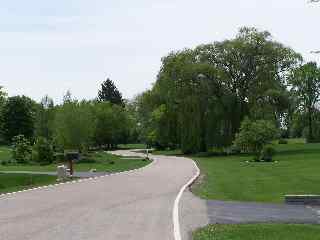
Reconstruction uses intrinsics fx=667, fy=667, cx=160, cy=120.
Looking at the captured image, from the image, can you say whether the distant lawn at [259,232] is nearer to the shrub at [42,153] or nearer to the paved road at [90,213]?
the paved road at [90,213]

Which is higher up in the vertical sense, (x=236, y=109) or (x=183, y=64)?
(x=183, y=64)

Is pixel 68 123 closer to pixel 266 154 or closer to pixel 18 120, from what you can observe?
pixel 266 154

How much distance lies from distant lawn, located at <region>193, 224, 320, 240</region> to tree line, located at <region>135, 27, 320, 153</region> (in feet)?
187

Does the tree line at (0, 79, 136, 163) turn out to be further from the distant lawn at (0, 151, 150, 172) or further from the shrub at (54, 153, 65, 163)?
the distant lawn at (0, 151, 150, 172)

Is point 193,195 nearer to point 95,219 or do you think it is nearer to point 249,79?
point 95,219

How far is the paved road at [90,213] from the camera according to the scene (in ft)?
40.5

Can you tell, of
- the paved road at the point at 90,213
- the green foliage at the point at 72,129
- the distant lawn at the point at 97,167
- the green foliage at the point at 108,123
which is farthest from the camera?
the green foliage at the point at 108,123

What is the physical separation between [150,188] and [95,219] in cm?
1082

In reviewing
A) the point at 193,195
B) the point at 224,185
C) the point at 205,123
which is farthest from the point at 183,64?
the point at 193,195

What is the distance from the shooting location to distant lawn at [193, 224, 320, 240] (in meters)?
12.1

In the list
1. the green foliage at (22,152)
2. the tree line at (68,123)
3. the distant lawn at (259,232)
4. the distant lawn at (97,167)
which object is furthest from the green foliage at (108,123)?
the distant lawn at (259,232)

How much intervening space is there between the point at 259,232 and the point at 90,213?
4938 millimetres

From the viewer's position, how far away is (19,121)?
4934 inches

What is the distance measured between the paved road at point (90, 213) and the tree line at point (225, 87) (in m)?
46.2
